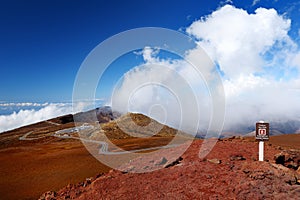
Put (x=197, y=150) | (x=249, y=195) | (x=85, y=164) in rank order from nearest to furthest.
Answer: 1. (x=249, y=195)
2. (x=197, y=150)
3. (x=85, y=164)

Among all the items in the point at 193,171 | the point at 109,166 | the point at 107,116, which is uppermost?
the point at 107,116

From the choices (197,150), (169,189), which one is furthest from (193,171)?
(197,150)

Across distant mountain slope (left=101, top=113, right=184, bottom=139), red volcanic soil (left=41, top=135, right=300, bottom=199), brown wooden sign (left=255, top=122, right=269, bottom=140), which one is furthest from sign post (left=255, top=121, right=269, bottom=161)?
distant mountain slope (left=101, top=113, right=184, bottom=139)

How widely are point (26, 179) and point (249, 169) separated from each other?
19.8 m

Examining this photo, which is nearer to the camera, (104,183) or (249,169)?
(249,169)

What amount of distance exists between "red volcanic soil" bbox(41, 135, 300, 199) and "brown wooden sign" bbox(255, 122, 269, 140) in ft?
4.63

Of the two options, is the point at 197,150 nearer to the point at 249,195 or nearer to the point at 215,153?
the point at 215,153

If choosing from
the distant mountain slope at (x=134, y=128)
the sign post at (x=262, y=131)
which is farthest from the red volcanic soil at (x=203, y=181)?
the distant mountain slope at (x=134, y=128)

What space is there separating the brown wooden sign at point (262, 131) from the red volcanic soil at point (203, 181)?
4.63ft

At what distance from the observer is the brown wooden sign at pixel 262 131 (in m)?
14.0

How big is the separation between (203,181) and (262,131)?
17.4 ft

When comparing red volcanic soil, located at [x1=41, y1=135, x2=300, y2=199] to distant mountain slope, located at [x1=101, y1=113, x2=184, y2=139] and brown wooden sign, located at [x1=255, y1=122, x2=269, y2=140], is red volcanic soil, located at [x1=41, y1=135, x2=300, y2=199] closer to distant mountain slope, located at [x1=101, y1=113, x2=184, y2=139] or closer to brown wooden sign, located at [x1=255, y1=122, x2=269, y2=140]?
brown wooden sign, located at [x1=255, y1=122, x2=269, y2=140]

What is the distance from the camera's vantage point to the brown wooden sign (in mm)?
14023

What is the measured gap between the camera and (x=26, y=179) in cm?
2303
